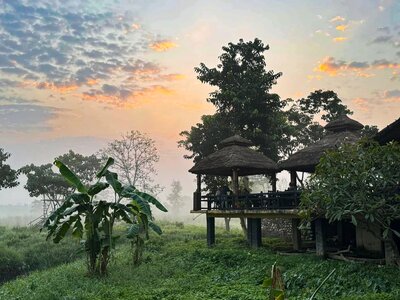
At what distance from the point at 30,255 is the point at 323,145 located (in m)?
22.0

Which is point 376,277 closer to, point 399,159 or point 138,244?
point 399,159

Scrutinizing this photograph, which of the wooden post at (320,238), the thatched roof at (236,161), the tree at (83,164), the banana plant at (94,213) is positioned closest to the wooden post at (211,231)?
the thatched roof at (236,161)

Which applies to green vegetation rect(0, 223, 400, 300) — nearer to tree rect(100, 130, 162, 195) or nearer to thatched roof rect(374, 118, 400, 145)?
thatched roof rect(374, 118, 400, 145)

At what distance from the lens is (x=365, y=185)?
40.5ft

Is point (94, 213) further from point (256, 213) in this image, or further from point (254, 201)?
point (254, 201)

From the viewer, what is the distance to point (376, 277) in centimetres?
1245

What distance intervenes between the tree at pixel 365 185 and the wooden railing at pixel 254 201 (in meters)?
5.19

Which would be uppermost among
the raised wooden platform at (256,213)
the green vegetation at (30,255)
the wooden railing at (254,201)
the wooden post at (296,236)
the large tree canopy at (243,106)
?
the large tree canopy at (243,106)

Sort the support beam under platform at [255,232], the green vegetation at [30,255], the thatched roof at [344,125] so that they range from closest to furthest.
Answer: the support beam under platform at [255,232] < the thatched roof at [344,125] < the green vegetation at [30,255]

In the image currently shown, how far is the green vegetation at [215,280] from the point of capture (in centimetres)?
1213

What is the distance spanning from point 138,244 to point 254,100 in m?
16.0

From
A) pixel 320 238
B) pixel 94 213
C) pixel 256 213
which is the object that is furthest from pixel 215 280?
pixel 94 213

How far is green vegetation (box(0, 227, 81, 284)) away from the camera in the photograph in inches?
1011

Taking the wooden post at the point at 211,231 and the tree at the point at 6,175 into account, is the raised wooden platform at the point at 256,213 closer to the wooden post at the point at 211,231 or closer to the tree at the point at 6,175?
the wooden post at the point at 211,231
